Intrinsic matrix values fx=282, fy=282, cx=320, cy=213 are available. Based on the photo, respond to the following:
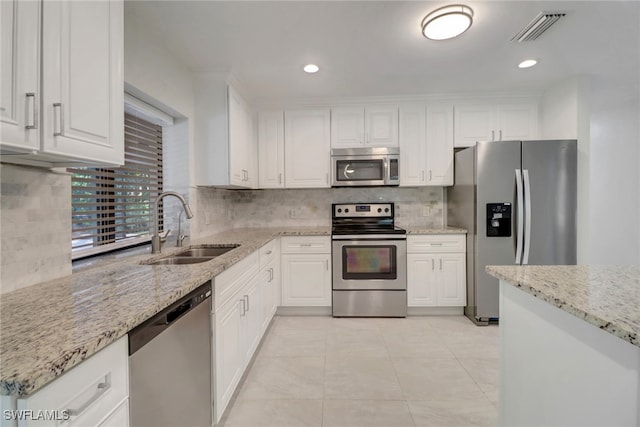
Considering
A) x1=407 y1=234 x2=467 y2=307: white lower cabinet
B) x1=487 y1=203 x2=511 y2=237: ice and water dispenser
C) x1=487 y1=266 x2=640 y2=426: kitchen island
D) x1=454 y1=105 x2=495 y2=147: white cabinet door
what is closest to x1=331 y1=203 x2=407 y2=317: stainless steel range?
x1=407 y1=234 x2=467 y2=307: white lower cabinet

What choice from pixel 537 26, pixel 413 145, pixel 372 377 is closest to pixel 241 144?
pixel 413 145

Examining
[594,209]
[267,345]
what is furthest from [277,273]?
[594,209]

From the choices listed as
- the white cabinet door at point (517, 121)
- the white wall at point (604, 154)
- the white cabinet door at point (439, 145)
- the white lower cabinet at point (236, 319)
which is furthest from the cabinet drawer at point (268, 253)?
the white wall at point (604, 154)

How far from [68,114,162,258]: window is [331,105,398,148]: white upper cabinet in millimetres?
1818

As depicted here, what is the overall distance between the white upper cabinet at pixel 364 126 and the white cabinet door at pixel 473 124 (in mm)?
694

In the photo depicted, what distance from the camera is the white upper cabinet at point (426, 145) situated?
10.4ft

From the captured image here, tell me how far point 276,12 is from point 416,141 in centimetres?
205

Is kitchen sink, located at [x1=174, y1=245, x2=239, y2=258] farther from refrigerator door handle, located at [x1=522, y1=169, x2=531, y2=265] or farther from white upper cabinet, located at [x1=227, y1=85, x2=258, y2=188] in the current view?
refrigerator door handle, located at [x1=522, y1=169, x2=531, y2=265]

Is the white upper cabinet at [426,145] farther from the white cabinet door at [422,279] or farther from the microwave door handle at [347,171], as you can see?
the white cabinet door at [422,279]

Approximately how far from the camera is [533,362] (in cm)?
102

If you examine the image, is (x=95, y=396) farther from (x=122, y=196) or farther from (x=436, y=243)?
(x=436, y=243)

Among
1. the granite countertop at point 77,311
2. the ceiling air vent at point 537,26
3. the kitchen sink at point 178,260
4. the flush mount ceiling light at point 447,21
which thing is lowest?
the kitchen sink at point 178,260

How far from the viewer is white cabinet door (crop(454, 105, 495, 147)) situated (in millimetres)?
3131

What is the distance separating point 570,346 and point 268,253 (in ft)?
7.03
